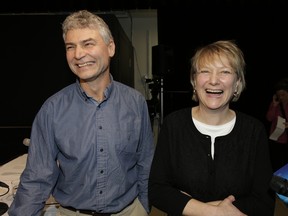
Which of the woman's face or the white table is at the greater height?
the woman's face

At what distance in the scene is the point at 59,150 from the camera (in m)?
1.35

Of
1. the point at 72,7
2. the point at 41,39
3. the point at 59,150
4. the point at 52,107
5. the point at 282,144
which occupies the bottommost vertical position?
the point at 282,144

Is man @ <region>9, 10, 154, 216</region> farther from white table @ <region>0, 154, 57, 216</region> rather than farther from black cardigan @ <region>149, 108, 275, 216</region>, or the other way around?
black cardigan @ <region>149, 108, 275, 216</region>

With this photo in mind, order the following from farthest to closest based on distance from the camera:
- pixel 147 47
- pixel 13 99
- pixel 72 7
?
pixel 147 47, pixel 72 7, pixel 13 99

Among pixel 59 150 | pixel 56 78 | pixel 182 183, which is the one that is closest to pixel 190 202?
pixel 182 183

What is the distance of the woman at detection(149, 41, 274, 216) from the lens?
1.15 meters

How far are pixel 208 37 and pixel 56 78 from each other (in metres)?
3.66

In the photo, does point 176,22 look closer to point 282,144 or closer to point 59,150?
point 282,144

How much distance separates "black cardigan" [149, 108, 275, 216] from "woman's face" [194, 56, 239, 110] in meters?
0.13

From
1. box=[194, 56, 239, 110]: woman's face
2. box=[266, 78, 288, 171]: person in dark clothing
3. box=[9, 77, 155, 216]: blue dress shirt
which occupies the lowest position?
box=[266, 78, 288, 171]: person in dark clothing

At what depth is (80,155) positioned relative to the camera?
1.30 m

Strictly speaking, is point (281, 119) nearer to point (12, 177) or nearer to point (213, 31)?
point (12, 177)

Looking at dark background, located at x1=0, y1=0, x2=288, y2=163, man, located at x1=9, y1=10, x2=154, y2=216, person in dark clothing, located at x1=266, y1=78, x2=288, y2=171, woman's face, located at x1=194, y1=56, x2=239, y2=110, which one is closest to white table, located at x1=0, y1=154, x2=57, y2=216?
man, located at x1=9, y1=10, x2=154, y2=216

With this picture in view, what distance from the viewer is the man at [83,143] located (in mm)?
1304
